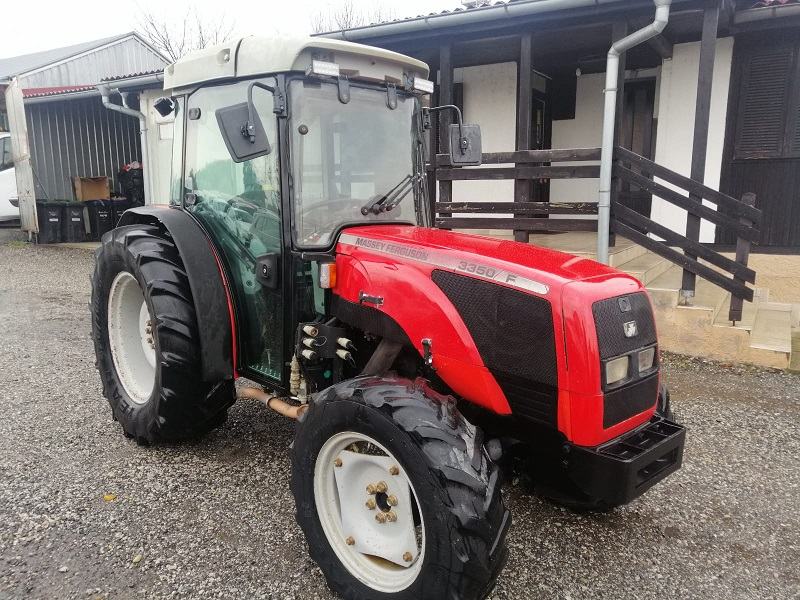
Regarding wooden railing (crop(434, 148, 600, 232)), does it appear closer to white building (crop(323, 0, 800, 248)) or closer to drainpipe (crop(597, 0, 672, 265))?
drainpipe (crop(597, 0, 672, 265))

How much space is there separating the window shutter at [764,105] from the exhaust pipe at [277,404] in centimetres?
677

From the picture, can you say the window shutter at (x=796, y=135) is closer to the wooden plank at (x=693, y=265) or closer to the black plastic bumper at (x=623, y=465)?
the wooden plank at (x=693, y=265)

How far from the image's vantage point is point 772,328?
231 inches

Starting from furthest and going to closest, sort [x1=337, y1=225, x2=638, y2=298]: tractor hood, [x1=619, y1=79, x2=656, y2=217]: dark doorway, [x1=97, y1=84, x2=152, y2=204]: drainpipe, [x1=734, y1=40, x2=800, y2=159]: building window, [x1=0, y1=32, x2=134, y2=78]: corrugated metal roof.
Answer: [x1=0, y1=32, x2=134, y2=78]: corrugated metal roof, [x1=97, y1=84, x2=152, y2=204]: drainpipe, [x1=619, y1=79, x2=656, y2=217]: dark doorway, [x1=734, y1=40, x2=800, y2=159]: building window, [x1=337, y1=225, x2=638, y2=298]: tractor hood

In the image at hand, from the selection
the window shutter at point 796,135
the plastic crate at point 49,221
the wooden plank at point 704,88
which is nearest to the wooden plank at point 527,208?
the wooden plank at point 704,88

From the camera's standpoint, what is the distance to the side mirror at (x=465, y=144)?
3.19 m

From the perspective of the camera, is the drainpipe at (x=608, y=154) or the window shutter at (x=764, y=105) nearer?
the drainpipe at (x=608, y=154)

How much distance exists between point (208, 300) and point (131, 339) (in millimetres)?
1021

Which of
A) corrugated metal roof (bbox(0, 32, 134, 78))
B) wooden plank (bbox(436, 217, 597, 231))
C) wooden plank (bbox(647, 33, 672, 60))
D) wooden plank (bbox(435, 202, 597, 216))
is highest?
corrugated metal roof (bbox(0, 32, 134, 78))

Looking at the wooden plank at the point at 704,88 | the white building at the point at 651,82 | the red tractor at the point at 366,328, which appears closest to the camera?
the red tractor at the point at 366,328

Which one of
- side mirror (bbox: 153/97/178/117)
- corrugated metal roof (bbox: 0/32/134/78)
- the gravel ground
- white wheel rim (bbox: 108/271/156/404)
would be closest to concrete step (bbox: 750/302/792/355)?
the gravel ground

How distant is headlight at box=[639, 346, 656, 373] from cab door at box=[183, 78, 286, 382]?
5.29 ft

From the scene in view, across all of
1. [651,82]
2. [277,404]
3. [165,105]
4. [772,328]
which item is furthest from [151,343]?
[651,82]

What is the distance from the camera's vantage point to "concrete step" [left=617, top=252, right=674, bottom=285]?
5.91m
